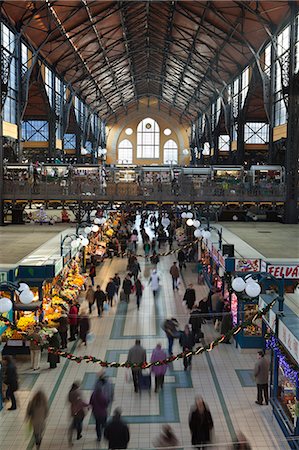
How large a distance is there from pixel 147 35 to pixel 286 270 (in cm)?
2943

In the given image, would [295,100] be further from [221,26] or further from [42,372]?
[42,372]

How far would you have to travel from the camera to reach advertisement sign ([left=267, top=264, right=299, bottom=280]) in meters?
11.2

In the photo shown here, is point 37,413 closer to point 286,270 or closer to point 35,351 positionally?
point 35,351

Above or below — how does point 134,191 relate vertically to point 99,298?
above

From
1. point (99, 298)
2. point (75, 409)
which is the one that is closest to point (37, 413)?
point (75, 409)

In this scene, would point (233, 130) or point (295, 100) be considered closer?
point (295, 100)

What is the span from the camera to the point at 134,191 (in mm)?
24688

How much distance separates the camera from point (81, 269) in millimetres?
19984

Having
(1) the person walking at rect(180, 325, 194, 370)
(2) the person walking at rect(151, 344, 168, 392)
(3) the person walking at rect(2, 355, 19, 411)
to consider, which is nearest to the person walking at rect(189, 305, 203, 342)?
(1) the person walking at rect(180, 325, 194, 370)

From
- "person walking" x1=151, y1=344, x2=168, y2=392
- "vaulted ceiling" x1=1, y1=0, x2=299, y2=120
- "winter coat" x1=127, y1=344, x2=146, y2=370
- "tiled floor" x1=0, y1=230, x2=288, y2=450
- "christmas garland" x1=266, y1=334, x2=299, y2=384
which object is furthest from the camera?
"vaulted ceiling" x1=1, y1=0, x2=299, y2=120

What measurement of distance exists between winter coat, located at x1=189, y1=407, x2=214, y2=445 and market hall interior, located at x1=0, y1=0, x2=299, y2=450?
0.07 ft

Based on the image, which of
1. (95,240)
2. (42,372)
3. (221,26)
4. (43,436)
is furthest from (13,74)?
(43,436)

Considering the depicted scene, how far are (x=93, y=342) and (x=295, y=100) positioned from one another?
A: 1541 cm

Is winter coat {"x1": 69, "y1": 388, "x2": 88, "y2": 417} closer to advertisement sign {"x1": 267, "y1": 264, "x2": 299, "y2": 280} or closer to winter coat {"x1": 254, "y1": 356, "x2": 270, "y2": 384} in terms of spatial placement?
winter coat {"x1": 254, "y1": 356, "x2": 270, "y2": 384}
